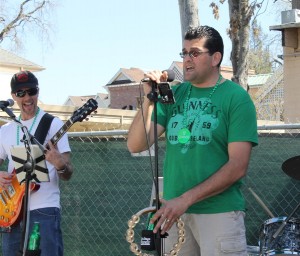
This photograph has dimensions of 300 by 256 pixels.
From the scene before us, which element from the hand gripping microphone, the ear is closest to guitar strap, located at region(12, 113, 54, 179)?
the hand gripping microphone

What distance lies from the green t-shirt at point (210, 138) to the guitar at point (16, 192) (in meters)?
1.31

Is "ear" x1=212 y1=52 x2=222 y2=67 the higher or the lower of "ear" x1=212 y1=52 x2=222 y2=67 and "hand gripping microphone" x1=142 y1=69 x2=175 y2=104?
the higher

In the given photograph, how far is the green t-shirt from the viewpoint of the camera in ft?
12.3

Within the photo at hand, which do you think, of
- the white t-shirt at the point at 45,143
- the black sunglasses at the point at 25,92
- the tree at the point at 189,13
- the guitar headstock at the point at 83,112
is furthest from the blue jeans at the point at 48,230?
the tree at the point at 189,13

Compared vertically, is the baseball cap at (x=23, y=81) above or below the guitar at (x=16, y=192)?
above

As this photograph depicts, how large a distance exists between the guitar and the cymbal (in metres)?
1.52

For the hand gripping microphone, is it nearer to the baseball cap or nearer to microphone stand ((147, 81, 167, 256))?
microphone stand ((147, 81, 167, 256))

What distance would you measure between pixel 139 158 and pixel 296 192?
1594 mm

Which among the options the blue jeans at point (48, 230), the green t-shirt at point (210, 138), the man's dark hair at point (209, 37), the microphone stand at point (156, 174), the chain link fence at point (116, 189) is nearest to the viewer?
the microphone stand at point (156, 174)

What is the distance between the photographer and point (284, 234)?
16.6 ft

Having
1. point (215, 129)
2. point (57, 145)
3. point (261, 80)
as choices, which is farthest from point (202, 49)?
point (261, 80)

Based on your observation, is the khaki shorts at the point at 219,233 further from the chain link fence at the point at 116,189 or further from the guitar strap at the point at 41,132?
the chain link fence at the point at 116,189

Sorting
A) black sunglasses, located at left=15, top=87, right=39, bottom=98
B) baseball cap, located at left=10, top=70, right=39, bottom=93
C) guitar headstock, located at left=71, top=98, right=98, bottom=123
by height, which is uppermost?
baseball cap, located at left=10, top=70, right=39, bottom=93

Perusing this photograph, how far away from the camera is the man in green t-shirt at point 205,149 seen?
368 centimetres
